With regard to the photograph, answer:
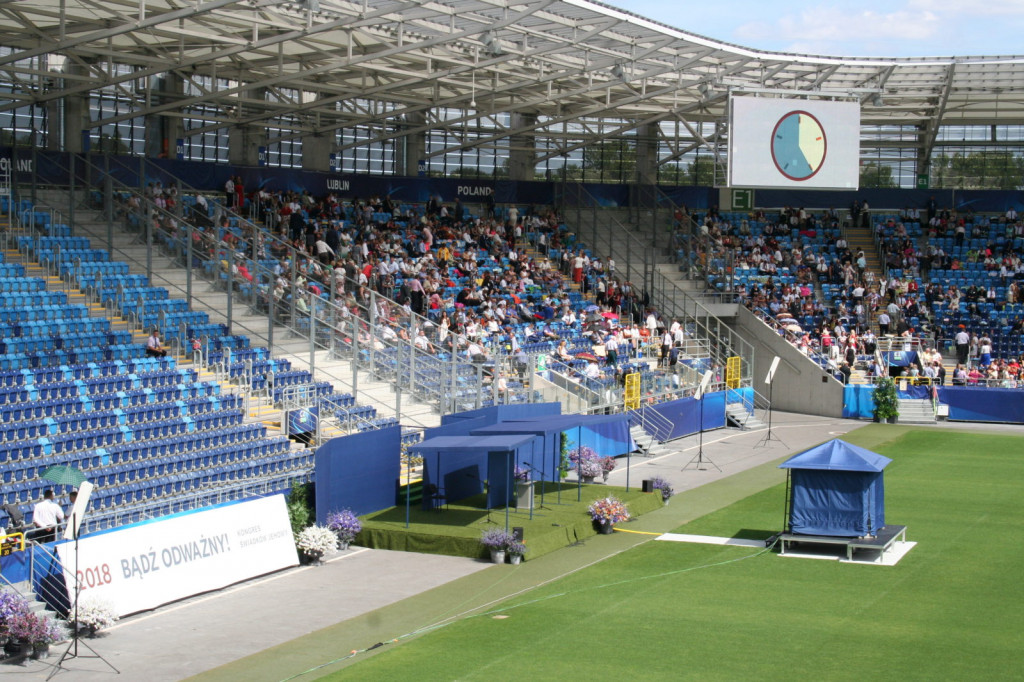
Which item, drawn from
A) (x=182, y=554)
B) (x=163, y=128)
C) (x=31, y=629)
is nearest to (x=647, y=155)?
(x=163, y=128)

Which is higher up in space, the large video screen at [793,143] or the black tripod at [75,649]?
the large video screen at [793,143]

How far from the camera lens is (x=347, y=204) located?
44.2m

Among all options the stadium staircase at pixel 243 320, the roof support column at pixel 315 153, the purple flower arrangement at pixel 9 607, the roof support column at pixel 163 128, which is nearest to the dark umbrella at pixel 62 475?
the purple flower arrangement at pixel 9 607

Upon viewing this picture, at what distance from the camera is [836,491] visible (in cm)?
2133

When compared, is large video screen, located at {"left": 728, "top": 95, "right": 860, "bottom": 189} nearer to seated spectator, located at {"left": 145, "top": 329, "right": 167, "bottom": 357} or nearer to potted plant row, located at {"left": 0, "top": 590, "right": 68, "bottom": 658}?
seated spectator, located at {"left": 145, "top": 329, "right": 167, "bottom": 357}

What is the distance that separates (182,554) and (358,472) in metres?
4.91

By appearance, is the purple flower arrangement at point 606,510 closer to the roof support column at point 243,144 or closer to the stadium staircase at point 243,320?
the stadium staircase at point 243,320

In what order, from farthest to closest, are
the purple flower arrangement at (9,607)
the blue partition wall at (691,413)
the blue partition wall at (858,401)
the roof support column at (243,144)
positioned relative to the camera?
the roof support column at (243,144), the blue partition wall at (858,401), the blue partition wall at (691,413), the purple flower arrangement at (9,607)

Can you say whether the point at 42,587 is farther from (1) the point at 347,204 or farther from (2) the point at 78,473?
(1) the point at 347,204

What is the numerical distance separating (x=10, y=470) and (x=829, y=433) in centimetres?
2505

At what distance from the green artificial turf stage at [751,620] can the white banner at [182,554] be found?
159 inches

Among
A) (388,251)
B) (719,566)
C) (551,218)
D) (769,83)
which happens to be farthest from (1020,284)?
(719,566)

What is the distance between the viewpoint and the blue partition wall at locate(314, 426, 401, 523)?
22.1m

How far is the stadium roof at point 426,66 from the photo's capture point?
3212cm
